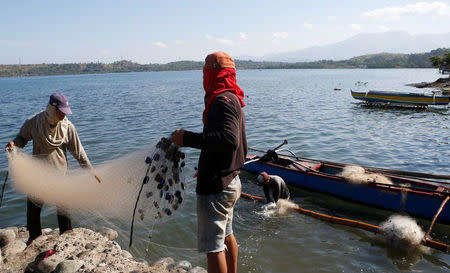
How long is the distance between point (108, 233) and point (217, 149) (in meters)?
4.66

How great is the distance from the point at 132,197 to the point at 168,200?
542mm

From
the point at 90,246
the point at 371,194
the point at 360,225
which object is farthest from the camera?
the point at 371,194

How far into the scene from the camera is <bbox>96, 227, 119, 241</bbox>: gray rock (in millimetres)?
6092

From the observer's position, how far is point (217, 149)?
7.98ft

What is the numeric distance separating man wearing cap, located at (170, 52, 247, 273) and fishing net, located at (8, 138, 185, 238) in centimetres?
81

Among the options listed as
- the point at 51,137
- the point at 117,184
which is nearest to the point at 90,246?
the point at 117,184

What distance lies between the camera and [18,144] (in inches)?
170

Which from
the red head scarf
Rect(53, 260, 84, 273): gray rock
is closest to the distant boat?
the red head scarf

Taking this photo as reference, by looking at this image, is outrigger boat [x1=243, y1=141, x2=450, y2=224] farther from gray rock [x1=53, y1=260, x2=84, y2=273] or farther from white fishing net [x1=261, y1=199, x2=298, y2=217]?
gray rock [x1=53, y1=260, x2=84, y2=273]

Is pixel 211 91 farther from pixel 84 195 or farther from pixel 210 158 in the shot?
pixel 84 195

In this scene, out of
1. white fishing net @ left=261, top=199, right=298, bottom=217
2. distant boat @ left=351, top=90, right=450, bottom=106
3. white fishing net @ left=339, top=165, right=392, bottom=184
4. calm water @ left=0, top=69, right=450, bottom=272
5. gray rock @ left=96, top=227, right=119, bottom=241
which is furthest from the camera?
distant boat @ left=351, top=90, right=450, bottom=106

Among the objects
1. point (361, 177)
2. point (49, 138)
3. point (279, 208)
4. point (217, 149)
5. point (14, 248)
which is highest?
point (217, 149)

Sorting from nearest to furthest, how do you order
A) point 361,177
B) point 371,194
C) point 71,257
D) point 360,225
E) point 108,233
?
point 71,257, point 108,233, point 360,225, point 371,194, point 361,177

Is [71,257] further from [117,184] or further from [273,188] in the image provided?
[273,188]
